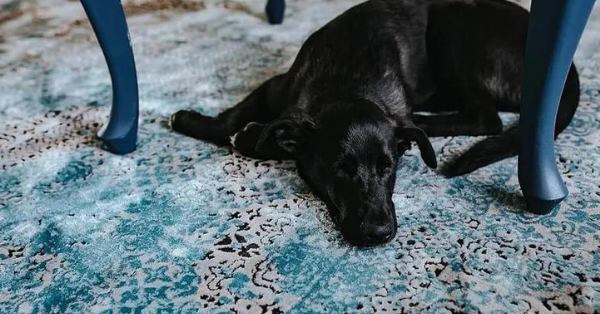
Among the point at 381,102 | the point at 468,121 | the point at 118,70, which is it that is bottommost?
the point at 468,121

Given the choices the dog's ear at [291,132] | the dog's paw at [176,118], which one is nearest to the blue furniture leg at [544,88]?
the dog's ear at [291,132]

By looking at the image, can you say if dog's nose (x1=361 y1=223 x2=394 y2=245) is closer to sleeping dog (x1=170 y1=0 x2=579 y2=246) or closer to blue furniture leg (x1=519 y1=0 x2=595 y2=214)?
sleeping dog (x1=170 y1=0 x2=579 y2=246)

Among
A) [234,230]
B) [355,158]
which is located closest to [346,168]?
[355,158]

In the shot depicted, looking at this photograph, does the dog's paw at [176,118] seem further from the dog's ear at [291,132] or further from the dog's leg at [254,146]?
the dog's ear at [291,132]

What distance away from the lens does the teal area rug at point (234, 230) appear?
1.27 meters

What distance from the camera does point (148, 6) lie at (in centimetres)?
292

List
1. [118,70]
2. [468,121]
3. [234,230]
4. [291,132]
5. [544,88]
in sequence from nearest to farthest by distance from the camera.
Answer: [544,88]
[234,230]
[291,132]
[118,70]
[468,121]

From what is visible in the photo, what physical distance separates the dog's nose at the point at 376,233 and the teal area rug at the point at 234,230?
0.02m

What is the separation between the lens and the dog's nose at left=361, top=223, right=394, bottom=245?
138cm

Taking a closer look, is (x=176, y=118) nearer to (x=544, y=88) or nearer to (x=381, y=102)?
(x=381, y=102)

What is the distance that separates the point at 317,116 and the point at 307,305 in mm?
516

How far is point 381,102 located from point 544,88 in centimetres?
50

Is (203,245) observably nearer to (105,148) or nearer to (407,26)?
(105,148)

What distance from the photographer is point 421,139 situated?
5.09ft
